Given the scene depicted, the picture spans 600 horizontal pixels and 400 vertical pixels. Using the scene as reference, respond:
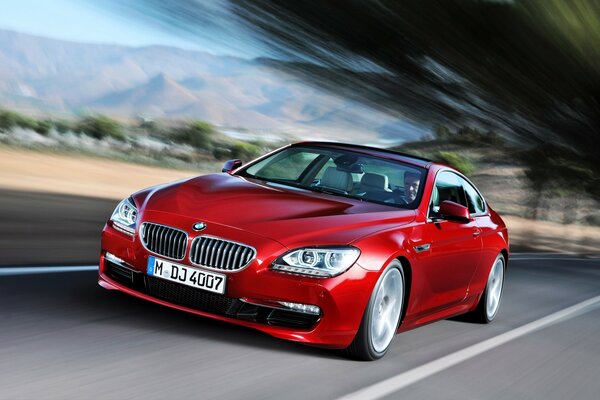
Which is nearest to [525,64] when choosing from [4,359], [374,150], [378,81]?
[378,81]

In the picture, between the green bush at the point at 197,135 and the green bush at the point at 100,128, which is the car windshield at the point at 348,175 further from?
the green bush at the point at 197,135

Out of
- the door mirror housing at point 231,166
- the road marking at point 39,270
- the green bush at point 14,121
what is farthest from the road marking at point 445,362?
the green bush at point 14,121

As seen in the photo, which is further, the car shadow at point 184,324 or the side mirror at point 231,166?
the side mirror at point 231,166

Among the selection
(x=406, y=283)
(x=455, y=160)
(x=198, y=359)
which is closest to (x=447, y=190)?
(x=406, y=283)

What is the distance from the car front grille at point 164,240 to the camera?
5668mm

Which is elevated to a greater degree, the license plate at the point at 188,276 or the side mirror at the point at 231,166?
the side mirror at the point at 231,166

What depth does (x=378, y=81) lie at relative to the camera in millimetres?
22109

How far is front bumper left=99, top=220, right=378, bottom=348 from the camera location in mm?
5492

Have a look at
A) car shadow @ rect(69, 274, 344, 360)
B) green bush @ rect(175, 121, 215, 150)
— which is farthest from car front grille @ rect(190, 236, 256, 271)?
green bush @ rect(175, 121, 215, 150)

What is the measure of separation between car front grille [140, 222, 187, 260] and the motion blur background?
0.51 metres

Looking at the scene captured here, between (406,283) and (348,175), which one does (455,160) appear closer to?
(348,175)

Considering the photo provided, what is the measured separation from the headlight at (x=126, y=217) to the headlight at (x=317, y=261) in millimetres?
1069

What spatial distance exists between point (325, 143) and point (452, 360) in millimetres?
2110

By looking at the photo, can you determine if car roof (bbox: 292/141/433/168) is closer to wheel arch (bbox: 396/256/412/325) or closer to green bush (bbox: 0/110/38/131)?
wheel arch (bbox: 396/256/412/325)
